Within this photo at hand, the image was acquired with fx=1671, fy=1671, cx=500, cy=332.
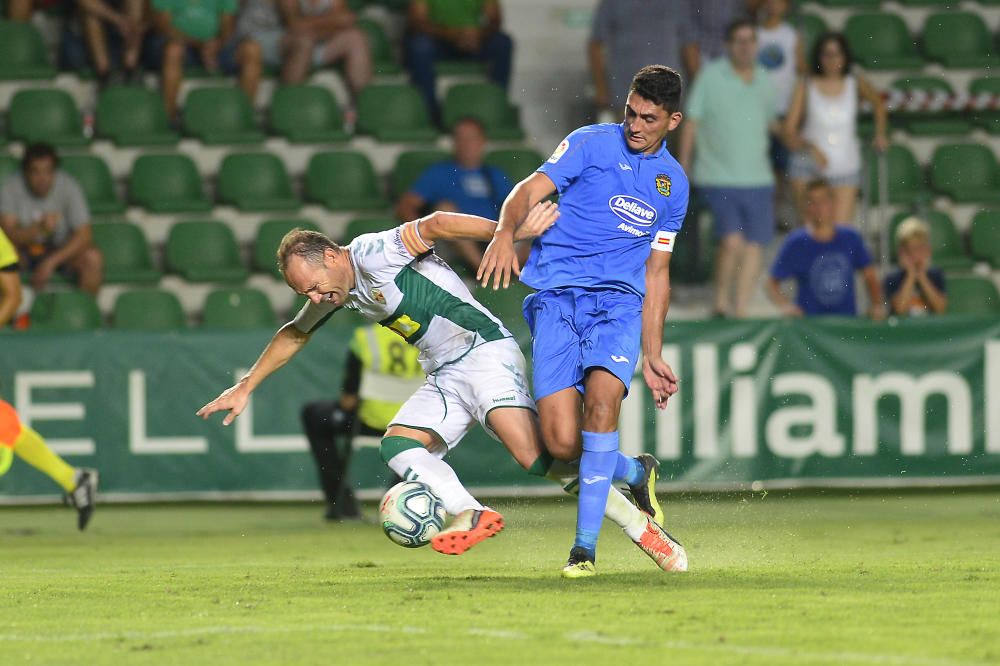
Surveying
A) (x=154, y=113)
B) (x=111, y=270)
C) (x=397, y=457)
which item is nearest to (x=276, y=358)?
(x=397, y=457)

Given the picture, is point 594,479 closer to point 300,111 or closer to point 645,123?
point 645,123

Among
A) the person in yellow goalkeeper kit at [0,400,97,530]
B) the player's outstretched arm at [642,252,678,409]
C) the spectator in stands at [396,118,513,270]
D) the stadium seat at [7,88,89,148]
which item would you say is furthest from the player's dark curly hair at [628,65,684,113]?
the stadium seat at [7,88,89,148]

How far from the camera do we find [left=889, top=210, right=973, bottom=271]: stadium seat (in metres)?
15.4

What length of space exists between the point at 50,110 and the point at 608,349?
9327mm

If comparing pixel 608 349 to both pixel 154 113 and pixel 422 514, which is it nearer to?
pixel 422 514

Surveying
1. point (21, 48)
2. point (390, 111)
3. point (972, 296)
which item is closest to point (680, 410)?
point (972, 296)

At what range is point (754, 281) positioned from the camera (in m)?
13.9

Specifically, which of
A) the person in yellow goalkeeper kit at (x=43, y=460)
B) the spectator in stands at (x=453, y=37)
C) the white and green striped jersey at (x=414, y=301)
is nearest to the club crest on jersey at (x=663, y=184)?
the white and green striped jersey at (x=414, y=301)

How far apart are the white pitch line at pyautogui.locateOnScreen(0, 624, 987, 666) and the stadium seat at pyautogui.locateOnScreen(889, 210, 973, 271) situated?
10.6 m

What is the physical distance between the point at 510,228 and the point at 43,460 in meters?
5.05

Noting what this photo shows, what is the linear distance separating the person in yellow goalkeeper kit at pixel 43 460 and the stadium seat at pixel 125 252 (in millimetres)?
3479

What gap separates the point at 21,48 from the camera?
1558 cm

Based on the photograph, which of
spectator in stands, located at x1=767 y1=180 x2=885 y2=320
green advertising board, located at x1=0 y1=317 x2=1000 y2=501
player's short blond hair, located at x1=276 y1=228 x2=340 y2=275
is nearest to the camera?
player's short blond hair, located at x1=276 y1=228 x2=340 y2=275

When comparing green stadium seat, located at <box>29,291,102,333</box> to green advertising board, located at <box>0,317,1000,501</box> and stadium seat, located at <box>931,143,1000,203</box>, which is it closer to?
green advertising board, located at <box>0,317,1000,501</box>
